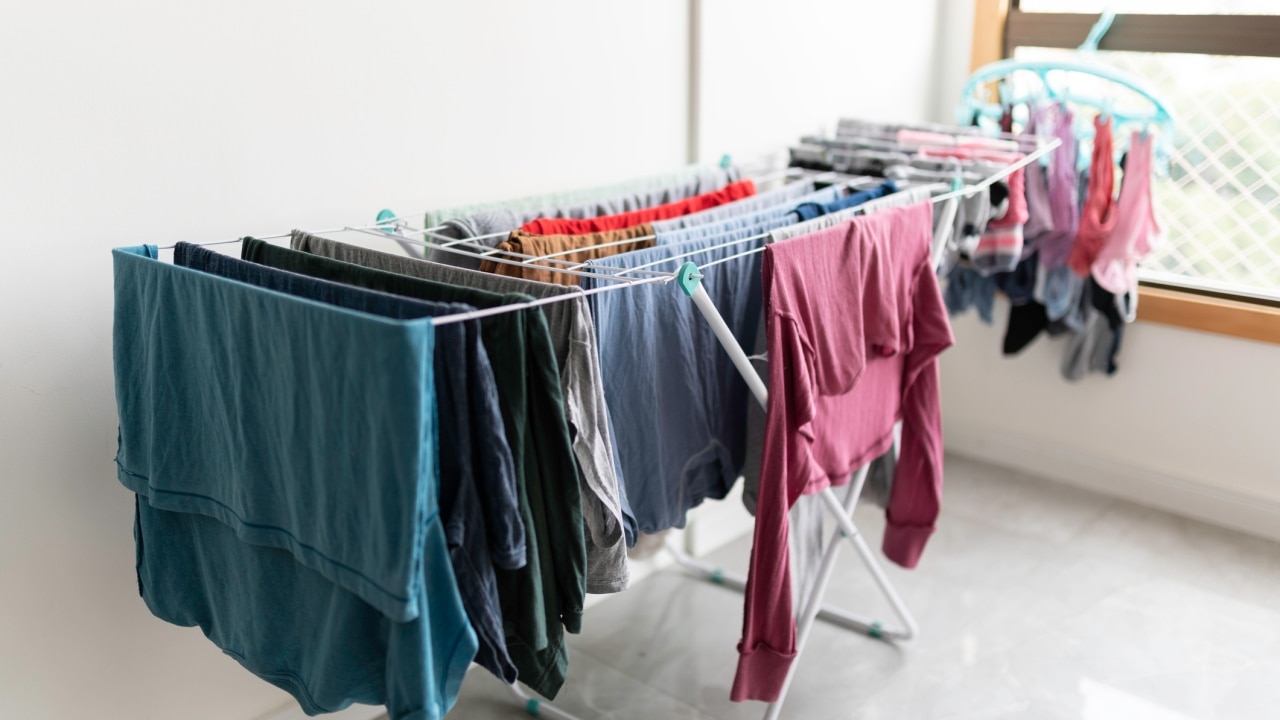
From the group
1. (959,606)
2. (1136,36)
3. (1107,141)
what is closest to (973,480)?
(959,606)

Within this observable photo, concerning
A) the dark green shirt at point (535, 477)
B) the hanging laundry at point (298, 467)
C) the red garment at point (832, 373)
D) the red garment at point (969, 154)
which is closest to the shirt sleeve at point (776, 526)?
the red garment at point (832, 373)

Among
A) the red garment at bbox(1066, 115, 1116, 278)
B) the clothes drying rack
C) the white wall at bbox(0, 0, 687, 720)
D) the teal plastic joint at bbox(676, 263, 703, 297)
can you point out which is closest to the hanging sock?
the red garment at bbox(1066, 115, 1116, 278)

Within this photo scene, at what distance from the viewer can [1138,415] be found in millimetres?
3363

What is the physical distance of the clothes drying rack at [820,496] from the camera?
1638 millimetres

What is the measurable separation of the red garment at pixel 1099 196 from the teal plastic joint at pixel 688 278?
5.77 ft

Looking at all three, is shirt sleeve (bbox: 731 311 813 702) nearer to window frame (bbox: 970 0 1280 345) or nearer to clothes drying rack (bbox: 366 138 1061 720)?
clothes drying rack (bbox: 366 138 1061 720)

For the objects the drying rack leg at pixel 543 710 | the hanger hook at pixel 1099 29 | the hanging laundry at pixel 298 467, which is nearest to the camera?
the hanging laundry at pixel 298 467

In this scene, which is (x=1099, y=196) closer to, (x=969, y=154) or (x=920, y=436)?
(x=969, y=154)

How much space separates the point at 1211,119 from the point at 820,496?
189 centimetres

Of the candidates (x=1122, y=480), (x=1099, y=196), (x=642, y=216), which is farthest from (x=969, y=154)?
(x=1122, y=480)

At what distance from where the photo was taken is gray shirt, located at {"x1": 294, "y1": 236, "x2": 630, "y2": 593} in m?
1.55

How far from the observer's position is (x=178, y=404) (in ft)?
5.18

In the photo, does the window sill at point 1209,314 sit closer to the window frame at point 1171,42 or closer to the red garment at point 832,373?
the window frame at point 1171,42

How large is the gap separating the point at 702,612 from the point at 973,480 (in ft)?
4.04
